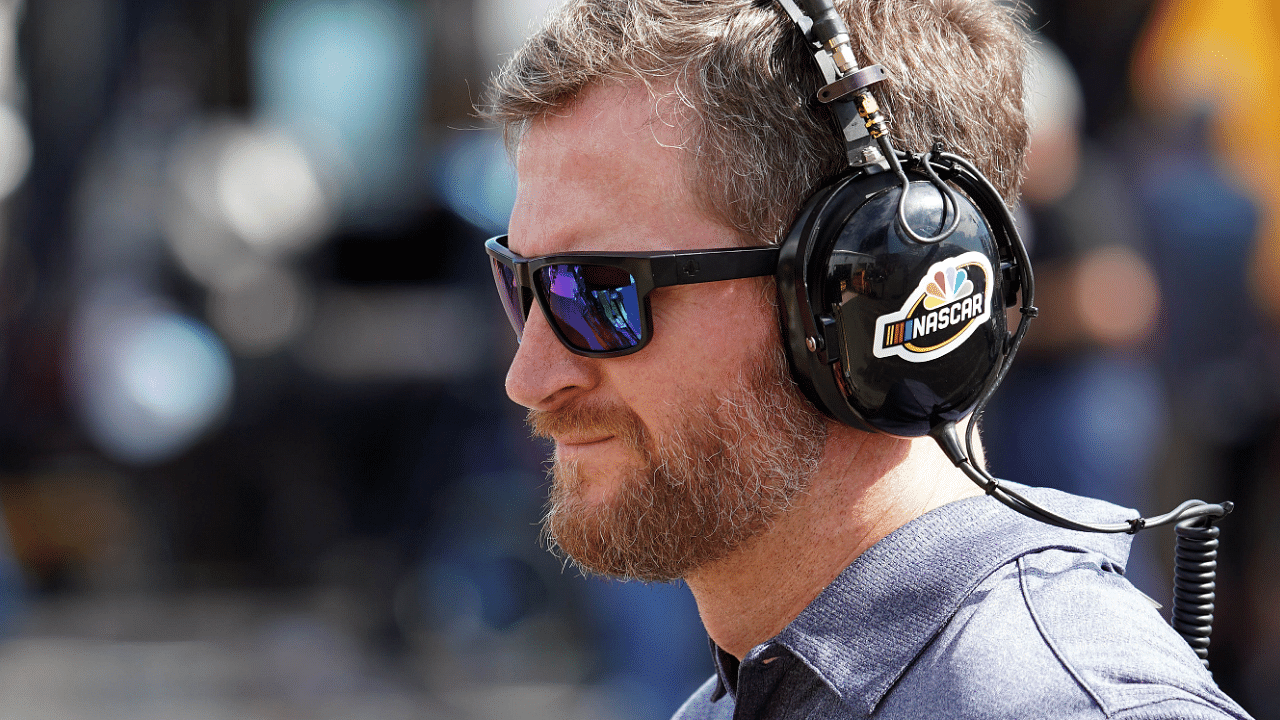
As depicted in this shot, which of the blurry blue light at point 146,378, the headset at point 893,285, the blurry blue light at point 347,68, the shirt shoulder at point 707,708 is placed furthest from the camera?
the blurry blue light at point 347,68

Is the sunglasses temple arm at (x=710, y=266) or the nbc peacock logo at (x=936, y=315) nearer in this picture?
the nbc peacock logo at (x=936, y=315)

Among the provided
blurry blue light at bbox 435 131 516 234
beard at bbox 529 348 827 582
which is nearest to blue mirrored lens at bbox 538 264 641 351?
beard at bbox 529 348 827 582

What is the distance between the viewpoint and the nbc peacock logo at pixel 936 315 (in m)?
1.51

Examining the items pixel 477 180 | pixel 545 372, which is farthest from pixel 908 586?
pixel 477 180

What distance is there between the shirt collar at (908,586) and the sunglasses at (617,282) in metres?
0.41

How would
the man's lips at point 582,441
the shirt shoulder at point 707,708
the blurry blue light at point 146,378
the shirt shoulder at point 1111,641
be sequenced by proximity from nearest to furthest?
1. the shirt shoulder at point 1111,641
2. the man's lips at point 582,441
3. the shirt shoulder at point 707,708
4. the blurry blue light at point 146,378

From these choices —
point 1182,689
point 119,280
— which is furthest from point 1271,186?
point 119,280

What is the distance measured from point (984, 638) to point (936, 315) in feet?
1.35

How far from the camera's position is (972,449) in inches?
63.3

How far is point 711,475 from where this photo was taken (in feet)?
5.38

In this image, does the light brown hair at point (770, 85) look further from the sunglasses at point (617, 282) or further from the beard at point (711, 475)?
the beard at point (711, 475)

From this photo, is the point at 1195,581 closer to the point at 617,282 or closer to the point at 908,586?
the point at 908,586

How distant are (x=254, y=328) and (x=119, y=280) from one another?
0.84 meters

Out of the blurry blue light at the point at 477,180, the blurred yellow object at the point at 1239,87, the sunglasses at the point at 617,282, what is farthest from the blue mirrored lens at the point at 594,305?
the blurry blue light at the point at 477,180
